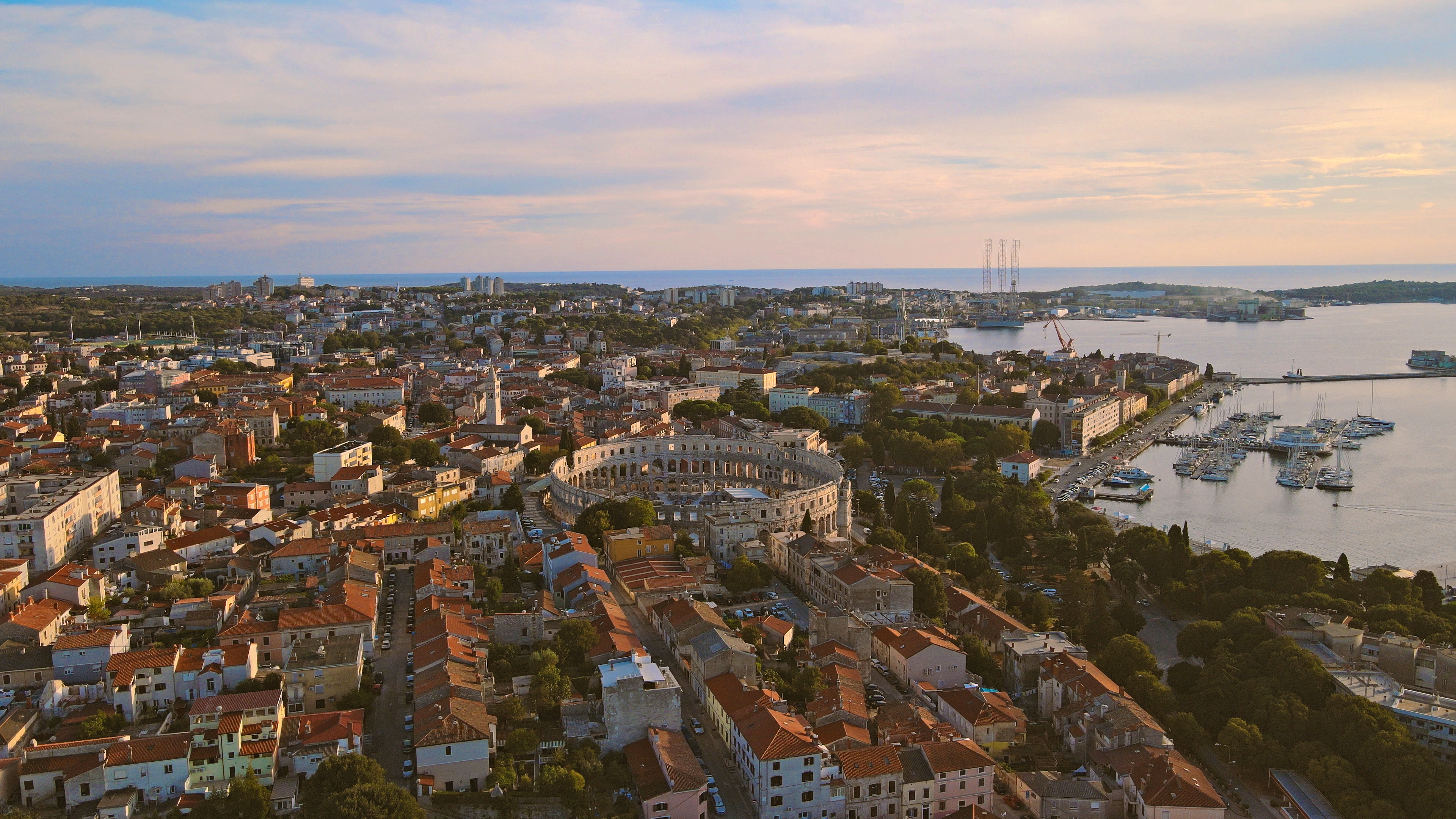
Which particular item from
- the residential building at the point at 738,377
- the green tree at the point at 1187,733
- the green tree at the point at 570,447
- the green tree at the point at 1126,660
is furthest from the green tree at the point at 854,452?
the green tree at the point at 1187,733

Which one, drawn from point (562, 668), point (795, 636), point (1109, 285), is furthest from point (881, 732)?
point (1109, 285)

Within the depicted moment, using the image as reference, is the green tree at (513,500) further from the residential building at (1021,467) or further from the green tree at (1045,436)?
the green tree at (1045,436)

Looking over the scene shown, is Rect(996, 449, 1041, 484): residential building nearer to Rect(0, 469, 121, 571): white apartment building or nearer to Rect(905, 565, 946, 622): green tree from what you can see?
Rect(905, 565, 946, 622): green tree

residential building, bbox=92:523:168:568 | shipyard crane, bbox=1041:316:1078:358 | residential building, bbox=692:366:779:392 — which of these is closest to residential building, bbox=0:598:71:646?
residential building, bbox=92:523:168:568

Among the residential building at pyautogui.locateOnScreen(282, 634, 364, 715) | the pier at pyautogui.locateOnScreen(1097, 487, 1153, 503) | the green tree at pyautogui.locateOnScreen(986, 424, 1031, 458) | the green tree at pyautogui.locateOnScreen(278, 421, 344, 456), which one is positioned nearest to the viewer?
the residential building at pyautogui.locateOnScreen(282, 634, 364, 715)

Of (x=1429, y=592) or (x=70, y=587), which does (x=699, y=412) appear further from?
(x=1429, y=592)

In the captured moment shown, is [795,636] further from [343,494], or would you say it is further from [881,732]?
[343,494]
